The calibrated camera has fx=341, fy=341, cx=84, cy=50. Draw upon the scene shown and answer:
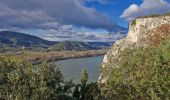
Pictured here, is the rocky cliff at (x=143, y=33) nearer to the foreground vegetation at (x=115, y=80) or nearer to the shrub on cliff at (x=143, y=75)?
the foreground vegetation at (x=115, y=80)

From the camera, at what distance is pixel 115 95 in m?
54.1

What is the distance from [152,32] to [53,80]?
20332 millimetres

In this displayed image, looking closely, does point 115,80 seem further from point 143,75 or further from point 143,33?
point 143,33

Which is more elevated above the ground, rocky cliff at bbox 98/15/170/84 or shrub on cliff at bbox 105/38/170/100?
rocky cliff at bbox 98/15/170/84

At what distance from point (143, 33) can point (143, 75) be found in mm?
27311

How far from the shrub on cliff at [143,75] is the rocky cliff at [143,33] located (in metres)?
7.98

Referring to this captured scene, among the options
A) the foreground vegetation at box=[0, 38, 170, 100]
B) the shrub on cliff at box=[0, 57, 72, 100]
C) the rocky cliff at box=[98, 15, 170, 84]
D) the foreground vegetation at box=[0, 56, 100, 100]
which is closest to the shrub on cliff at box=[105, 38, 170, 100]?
the foreground vegetation at box=[0, 38, 170, 100]

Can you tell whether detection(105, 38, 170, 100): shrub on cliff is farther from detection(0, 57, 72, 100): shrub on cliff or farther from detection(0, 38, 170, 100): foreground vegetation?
detection(0, 57, 72, 100): shrub on cliff

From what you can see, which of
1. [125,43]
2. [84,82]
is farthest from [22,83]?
[125,43]

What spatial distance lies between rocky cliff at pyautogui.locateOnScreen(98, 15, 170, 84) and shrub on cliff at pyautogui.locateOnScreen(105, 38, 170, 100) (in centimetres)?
798

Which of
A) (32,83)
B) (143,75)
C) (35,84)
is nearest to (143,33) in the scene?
(35,84)

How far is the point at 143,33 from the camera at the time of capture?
230 ft

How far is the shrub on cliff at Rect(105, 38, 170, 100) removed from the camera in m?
43.1

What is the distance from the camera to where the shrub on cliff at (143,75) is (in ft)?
141
